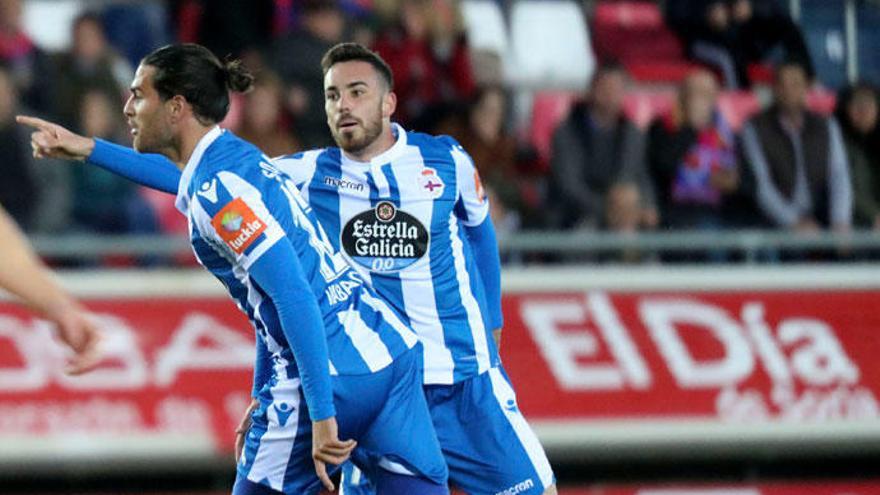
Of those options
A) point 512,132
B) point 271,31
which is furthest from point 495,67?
point 271,31

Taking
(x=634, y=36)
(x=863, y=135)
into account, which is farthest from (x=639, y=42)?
(x=863, y=135)

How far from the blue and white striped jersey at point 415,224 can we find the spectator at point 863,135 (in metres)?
4.96

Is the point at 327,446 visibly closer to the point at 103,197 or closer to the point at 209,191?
the point at 209,191

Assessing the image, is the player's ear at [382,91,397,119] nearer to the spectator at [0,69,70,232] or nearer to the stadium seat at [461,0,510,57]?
the spectator at [0,69,70,232]

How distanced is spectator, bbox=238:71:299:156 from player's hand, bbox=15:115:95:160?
12.4ft

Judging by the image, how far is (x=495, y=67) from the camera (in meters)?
10.5

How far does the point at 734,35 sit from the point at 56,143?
7033 millimetres

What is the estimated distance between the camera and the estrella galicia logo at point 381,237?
5.89 meters

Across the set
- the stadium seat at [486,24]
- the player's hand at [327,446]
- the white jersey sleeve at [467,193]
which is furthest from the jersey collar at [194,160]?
the stadium seat at [486,24]

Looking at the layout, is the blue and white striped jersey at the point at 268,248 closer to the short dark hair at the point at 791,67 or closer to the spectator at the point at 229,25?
the spectator at the point at 229,25

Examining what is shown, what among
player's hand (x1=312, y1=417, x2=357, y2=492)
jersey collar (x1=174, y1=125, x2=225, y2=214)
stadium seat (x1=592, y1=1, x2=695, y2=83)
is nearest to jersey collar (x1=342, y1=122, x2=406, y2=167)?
jersey collar (x1=174, y1=125, x2=225, y2=214)

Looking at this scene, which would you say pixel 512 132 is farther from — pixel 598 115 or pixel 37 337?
pixel 37 337

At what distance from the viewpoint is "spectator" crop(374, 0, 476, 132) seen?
977 cm

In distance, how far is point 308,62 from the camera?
388 inches
